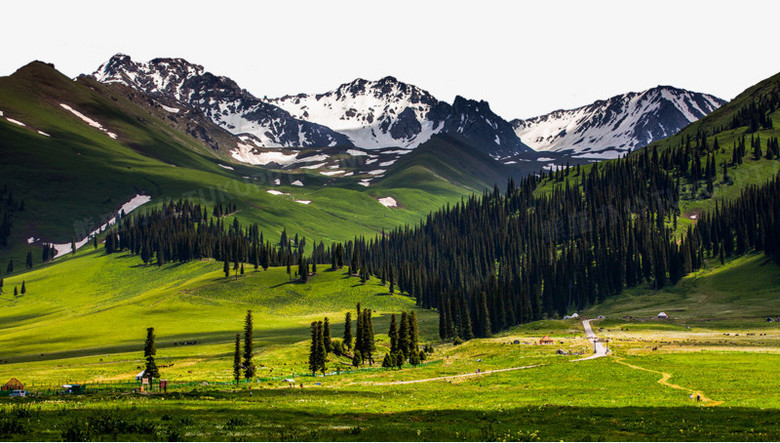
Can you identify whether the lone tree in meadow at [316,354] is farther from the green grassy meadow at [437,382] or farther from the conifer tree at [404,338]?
the conifer tree at [404,338]

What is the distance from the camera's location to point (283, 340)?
14212 cm

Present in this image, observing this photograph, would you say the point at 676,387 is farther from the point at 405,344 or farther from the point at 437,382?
the point at 405,344

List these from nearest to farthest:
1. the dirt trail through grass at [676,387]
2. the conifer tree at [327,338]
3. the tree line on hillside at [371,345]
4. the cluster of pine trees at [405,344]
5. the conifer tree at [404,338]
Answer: the dirt trail through grass at [676,387] → the tree line on hillside at [371,345] → the cluster of pine trees at [405,344] → the conifer tree at [404,338] → the conifer tree at [327,338]

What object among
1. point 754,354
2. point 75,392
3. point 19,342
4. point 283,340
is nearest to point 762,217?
point 754,354

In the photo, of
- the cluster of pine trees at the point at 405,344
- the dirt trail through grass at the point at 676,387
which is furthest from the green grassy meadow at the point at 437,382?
the cluster of pine trees at the point at 405,344

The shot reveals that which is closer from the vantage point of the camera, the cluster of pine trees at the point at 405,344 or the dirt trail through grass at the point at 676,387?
the dirt trail through grass at the point at 676,387

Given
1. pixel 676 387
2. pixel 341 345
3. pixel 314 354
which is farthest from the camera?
pixel 341 345

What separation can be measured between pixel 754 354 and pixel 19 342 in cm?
15946

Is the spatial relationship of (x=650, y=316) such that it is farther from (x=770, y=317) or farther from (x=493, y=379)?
(x=493, y=379)

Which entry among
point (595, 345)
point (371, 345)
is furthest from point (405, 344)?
point (595, 345)

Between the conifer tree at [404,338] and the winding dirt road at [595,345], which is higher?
the conifer tree at [404,338]

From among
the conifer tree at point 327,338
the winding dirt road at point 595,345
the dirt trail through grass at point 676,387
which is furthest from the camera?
the conifer tree at point 327,338

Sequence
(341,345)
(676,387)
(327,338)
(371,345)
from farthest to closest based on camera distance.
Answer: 1. (341,345)
2. (371,345)
3. (327,338)
4. (676,387)

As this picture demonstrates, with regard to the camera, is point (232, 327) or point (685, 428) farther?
point (232, 327)
